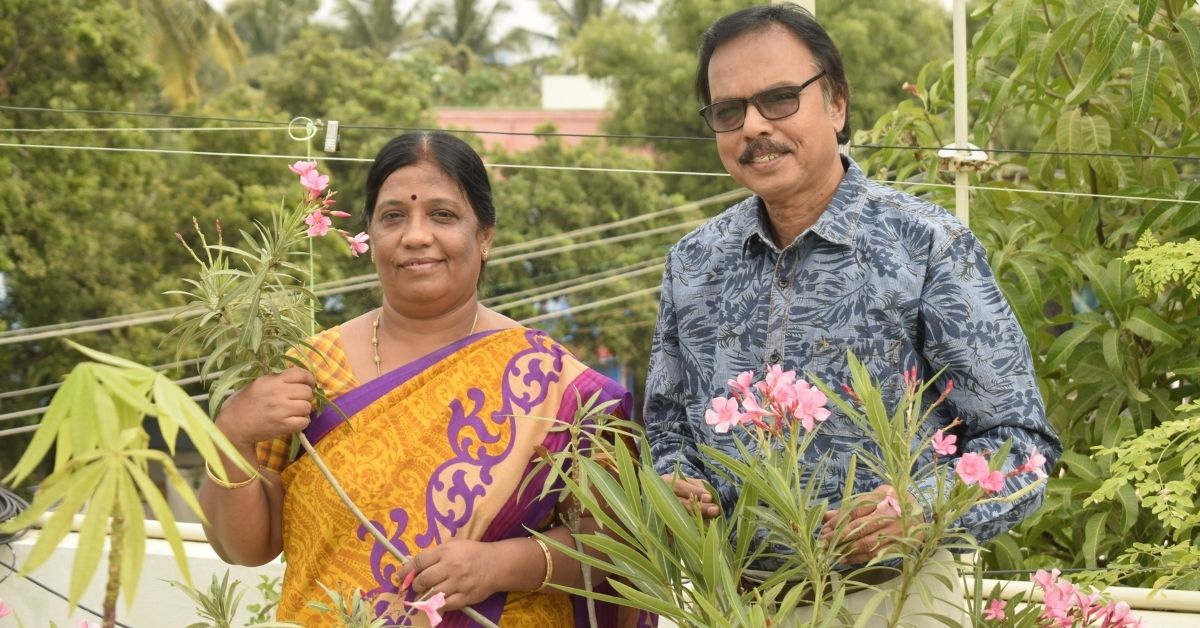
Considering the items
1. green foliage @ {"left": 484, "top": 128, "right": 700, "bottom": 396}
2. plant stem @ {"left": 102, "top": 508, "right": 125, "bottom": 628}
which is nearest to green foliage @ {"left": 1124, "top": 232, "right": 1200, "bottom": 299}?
plant stem @ {"left": 102, "top": 508, "right": 125, "bottom": 628}

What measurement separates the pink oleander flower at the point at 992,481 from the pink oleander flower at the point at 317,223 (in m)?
0.87

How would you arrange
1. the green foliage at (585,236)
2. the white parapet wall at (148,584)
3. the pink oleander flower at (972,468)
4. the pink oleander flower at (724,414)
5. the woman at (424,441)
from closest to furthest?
the pink oleander flower at (972,468)
the pink oleander flower at (724,414)
the woman at (424,441)
the white parapet wall at (148,584)
the green foliage at (585,236)

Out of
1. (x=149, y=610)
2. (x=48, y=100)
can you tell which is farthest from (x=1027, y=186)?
(x=48, y=100)

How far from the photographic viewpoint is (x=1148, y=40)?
3291 millimetres

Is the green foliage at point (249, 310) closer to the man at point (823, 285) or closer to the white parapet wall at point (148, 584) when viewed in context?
the man at point (823, 285)

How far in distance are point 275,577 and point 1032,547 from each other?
1911mm

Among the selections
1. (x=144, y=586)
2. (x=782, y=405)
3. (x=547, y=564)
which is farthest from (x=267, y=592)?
(x=782, y=405)

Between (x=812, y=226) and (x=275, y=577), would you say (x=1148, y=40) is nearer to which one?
(x=812, y=226)

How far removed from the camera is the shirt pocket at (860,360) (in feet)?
6.20

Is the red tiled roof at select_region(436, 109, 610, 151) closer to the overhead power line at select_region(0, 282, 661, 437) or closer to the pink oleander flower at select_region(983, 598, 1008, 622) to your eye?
the overhead power line at select_region(0, 282, 661, 437)

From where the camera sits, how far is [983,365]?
6.00 ft

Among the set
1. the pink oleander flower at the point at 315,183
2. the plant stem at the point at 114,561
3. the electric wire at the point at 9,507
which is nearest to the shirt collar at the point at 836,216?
the pink oleander flower at the point at 315,183

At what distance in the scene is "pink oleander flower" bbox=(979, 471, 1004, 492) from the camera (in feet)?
4.70

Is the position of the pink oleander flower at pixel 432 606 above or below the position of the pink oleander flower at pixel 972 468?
below
